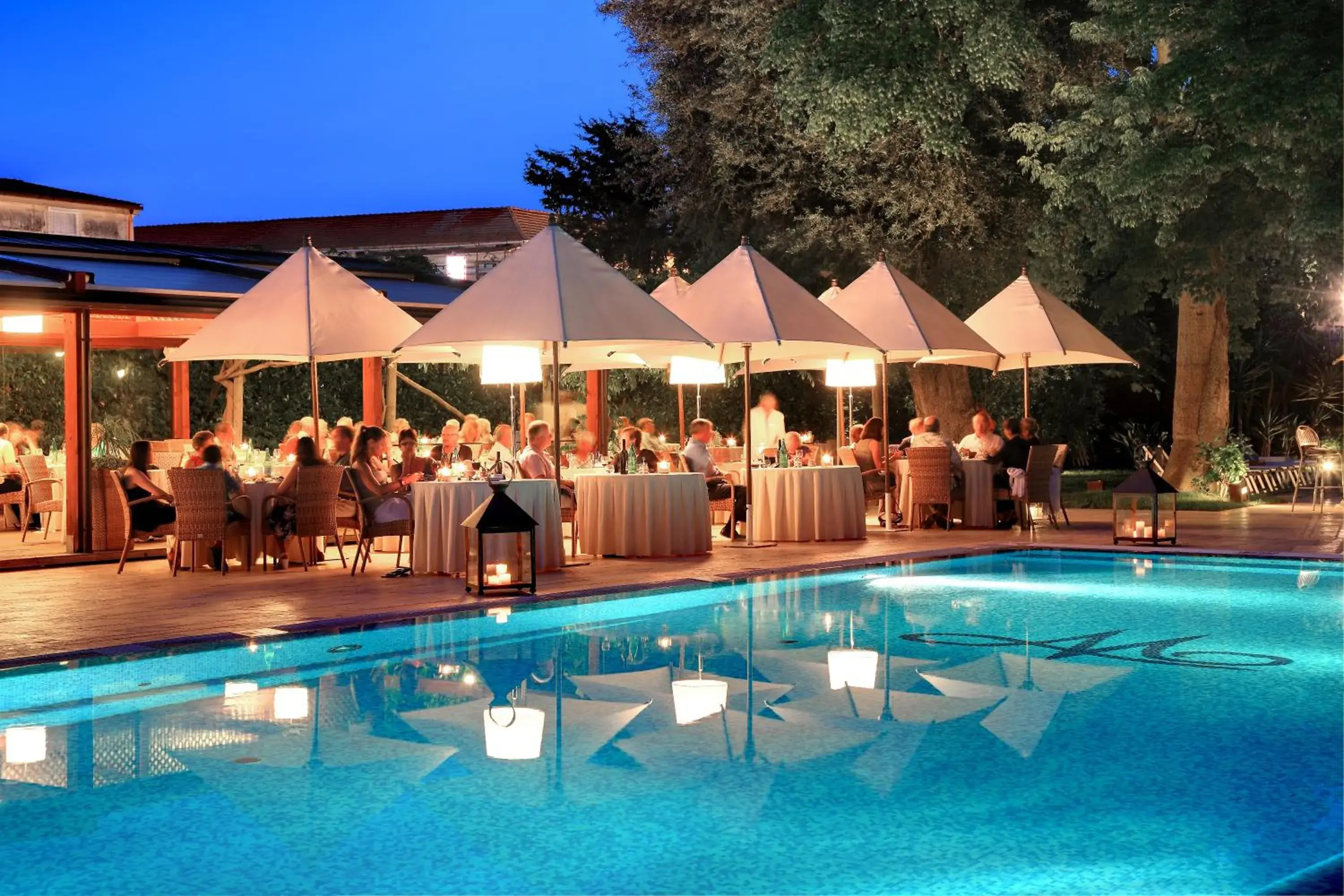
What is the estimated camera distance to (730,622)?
9602 millimetres

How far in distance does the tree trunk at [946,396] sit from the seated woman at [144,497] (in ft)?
44.5

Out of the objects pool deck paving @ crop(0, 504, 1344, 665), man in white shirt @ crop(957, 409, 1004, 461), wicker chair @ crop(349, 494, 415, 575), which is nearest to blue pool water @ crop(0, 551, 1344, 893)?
pool deck paving @ crop(0, 504, 1344, 665)

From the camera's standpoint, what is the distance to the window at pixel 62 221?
33.8 m

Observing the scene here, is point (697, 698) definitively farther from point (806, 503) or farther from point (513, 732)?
point (806, 503)

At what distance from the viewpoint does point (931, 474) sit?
16031mm

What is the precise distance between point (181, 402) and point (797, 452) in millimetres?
9044

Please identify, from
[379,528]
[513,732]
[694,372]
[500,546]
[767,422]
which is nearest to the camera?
[513,732]

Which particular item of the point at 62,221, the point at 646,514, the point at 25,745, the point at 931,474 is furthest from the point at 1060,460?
the point at 62,221

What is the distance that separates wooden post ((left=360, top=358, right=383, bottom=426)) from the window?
65.3 ft

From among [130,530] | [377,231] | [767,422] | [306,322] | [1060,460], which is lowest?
[130,530]

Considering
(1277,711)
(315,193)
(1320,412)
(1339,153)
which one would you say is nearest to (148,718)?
(1277,711)

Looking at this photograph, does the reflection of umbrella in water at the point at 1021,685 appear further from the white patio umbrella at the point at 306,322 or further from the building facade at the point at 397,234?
the building facade at the point at 397,234

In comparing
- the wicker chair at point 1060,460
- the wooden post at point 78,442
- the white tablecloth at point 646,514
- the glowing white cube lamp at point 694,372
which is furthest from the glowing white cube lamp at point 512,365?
the wicker chair at point 1060,460

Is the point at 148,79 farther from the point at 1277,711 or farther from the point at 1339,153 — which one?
the point at 1277,711
